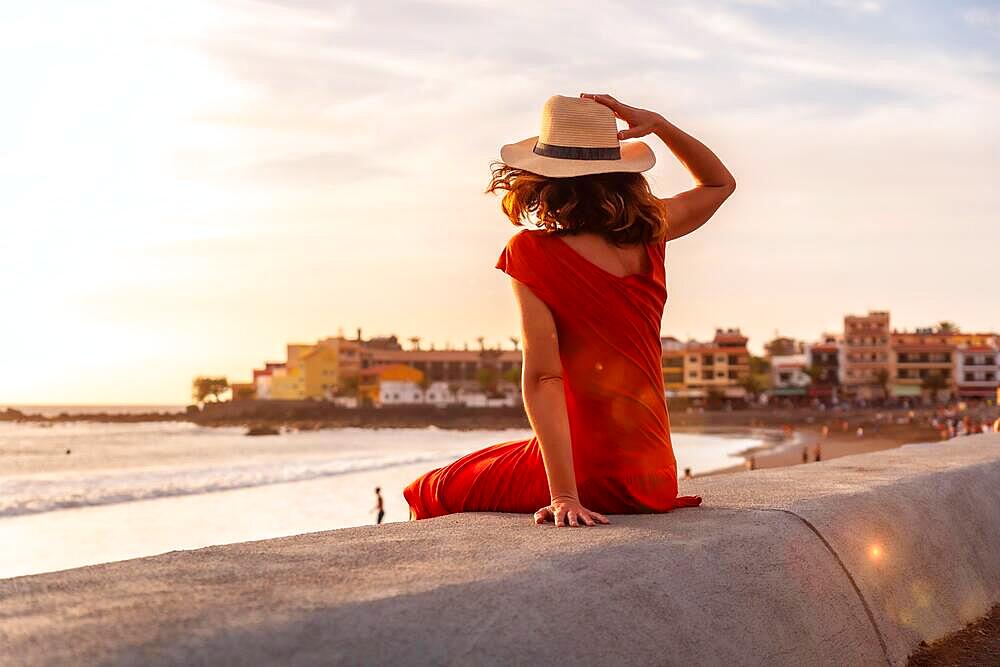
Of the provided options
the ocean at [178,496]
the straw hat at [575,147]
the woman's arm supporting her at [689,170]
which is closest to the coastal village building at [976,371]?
the ocean at [178,496]

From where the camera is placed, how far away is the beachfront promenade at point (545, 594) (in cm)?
145

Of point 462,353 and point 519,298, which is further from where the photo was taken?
point 462,353

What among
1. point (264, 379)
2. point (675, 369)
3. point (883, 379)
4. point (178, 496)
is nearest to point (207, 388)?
point (264, 379)

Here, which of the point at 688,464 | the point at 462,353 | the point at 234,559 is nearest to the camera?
the point at 234,559

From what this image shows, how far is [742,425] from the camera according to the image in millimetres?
70938

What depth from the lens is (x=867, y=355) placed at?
271ft

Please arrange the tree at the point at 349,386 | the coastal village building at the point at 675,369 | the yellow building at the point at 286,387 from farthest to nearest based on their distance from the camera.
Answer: the yellow building at the point at 286,387 → the tree at the point at 349,386 → the coastal village building at the point at 675,369

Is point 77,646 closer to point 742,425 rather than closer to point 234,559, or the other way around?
point 234,559

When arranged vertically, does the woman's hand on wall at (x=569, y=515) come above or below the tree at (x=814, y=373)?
below

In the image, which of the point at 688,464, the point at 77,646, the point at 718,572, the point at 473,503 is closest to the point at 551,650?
the point at 718,572

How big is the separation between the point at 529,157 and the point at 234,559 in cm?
127

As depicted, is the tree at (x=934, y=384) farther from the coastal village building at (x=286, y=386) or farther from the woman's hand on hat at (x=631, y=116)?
the woman's hand on hat at (x=631, y=116)

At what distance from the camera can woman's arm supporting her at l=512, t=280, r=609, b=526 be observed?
8.13ft

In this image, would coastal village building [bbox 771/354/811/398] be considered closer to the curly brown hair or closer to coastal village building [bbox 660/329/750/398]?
coastal village building [bbox 660/329/750/398]
